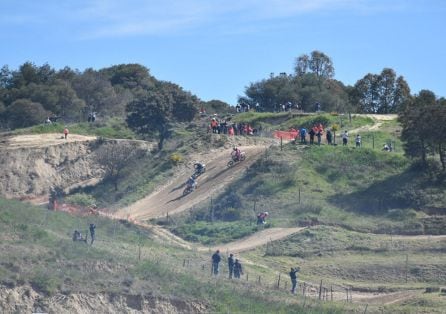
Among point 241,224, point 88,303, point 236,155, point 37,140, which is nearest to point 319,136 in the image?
point 236,155

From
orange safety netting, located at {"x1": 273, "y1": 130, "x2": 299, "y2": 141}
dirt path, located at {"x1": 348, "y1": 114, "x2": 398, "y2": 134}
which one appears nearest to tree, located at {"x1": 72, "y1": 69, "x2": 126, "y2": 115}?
orange safety netting, located at {"x1": 273, "y1": 130, "x2": 299, "y2": 141}

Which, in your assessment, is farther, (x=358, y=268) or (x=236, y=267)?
(x=358, y=268)

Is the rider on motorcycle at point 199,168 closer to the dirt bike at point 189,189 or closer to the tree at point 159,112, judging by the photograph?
the dirt bike at point 189,189

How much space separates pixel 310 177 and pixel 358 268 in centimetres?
1697

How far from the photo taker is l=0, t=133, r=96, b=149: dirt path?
8356 cm

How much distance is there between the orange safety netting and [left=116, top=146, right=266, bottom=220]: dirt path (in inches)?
161

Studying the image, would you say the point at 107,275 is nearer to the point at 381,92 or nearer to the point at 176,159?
the point at 176,159

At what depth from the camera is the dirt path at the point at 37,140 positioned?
274 feet

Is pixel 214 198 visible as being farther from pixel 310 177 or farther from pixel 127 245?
pixel 127 245

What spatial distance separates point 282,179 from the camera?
227 ft

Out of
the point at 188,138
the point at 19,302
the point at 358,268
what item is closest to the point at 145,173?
the point at 188,138

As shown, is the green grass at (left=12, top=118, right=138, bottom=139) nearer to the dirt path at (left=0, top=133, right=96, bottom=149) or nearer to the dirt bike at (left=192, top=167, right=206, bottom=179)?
the dirt path at (left=0, top=133, right=96, bottom=149)

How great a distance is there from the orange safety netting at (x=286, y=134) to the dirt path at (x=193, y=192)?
4.09 meters

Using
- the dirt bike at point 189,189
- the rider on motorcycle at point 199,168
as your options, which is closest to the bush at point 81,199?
Answer: the dirt bike at point 189,189
